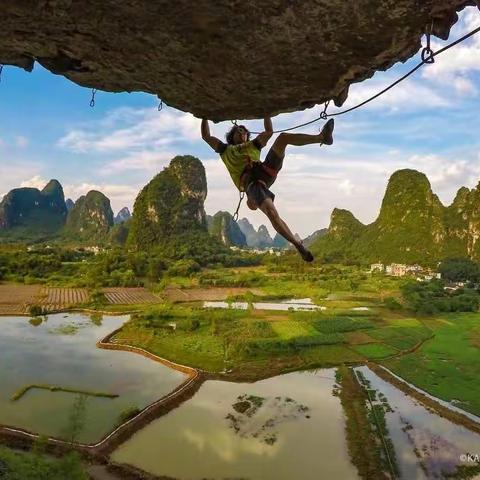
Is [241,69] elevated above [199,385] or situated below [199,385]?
above

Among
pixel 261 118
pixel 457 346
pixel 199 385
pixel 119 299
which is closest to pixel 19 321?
pixel 119 299

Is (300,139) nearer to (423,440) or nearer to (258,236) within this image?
(423,440)

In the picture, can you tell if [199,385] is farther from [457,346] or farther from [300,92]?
[300,92]

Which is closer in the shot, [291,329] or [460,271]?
[291,329]

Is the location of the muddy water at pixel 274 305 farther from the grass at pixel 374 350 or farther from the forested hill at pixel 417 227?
the forested hill at pixel 417 227

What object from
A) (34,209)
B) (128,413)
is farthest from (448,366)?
(34,209)

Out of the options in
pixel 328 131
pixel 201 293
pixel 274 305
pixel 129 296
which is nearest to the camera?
pixel 328 131

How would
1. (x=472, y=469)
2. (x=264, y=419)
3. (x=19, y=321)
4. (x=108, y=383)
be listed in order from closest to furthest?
(x=472, y=469)
(x=264, y=419)
(x=108, y=383)
(x=19, y=321)
